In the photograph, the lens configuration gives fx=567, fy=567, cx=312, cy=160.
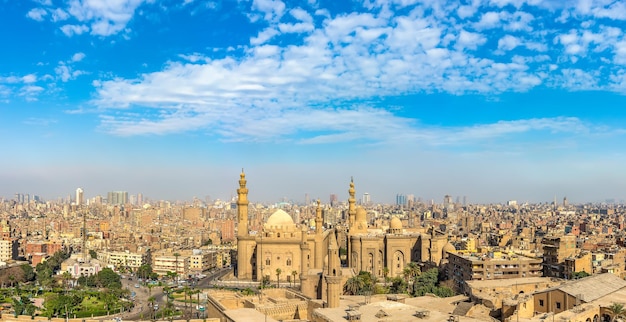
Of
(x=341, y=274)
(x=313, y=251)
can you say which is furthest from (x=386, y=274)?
(x=341, y=274)

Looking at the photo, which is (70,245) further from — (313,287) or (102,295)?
(313,287)

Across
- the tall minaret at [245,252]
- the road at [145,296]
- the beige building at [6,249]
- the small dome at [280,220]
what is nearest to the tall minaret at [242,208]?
the tall minaret at [245,252]

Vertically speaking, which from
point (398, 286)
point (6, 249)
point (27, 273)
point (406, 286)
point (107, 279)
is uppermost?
point (398, 286)

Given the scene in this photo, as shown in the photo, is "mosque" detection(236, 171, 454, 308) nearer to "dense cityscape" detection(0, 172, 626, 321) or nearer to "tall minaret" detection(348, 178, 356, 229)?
"dense cityscape" detection(0, 172, 626, 321)

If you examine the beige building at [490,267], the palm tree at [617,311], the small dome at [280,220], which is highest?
the small dome at [280,220]

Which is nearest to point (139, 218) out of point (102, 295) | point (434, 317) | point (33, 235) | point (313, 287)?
point (33, 235)

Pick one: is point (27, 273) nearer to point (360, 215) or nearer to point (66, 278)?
point (66, 278)

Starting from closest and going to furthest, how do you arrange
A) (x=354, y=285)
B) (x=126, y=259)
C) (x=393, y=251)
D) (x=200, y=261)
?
1. (x=354, y=285)
2. (x=393, y=251)
3. (x=200, y=261)
4. (x=126, y=259)

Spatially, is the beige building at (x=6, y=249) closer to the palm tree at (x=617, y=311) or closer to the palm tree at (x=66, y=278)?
the palm tree at (x=66, y=278)
